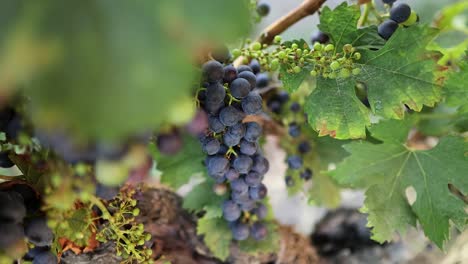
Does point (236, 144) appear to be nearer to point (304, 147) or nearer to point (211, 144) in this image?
point (211, 144)

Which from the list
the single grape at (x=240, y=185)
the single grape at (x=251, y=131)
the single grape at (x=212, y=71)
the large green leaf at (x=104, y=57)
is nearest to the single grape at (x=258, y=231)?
the single grape at (x=240, y=185)

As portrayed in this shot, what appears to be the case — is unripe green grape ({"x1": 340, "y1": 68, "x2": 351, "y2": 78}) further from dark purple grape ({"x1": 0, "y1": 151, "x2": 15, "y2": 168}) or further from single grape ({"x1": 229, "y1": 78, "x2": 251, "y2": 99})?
dark purple grape ({"x1": 0, "y1": 151, "x2": 15, "y2": 168})

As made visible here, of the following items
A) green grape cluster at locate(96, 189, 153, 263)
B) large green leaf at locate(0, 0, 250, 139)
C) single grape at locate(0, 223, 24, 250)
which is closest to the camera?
large green leaf at locate(0, 0, 250, 139)

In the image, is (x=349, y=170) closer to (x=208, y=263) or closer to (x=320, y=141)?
(x=320, y=141)

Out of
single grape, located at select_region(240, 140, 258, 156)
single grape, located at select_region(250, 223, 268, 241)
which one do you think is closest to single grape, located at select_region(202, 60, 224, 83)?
single grape, located at select_region(240, 140, 258, 156)

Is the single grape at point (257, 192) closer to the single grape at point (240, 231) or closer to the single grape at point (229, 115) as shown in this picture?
the single grape at point (240, 231)

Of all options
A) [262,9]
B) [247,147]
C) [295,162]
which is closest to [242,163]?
[247,147]

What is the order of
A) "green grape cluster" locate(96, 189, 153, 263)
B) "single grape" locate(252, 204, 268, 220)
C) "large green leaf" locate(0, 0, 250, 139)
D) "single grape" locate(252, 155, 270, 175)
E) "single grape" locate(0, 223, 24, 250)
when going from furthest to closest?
"single grape" locate(252, 204, 268, 220)
"single grape" locate(252, 155, 270, 175)
"green grape cluster" locate(96, 189, 153, 263)
"single grape" locate(0, 223, 24, 250)
"large green leaf" locate(0, 0, 250, 139)
